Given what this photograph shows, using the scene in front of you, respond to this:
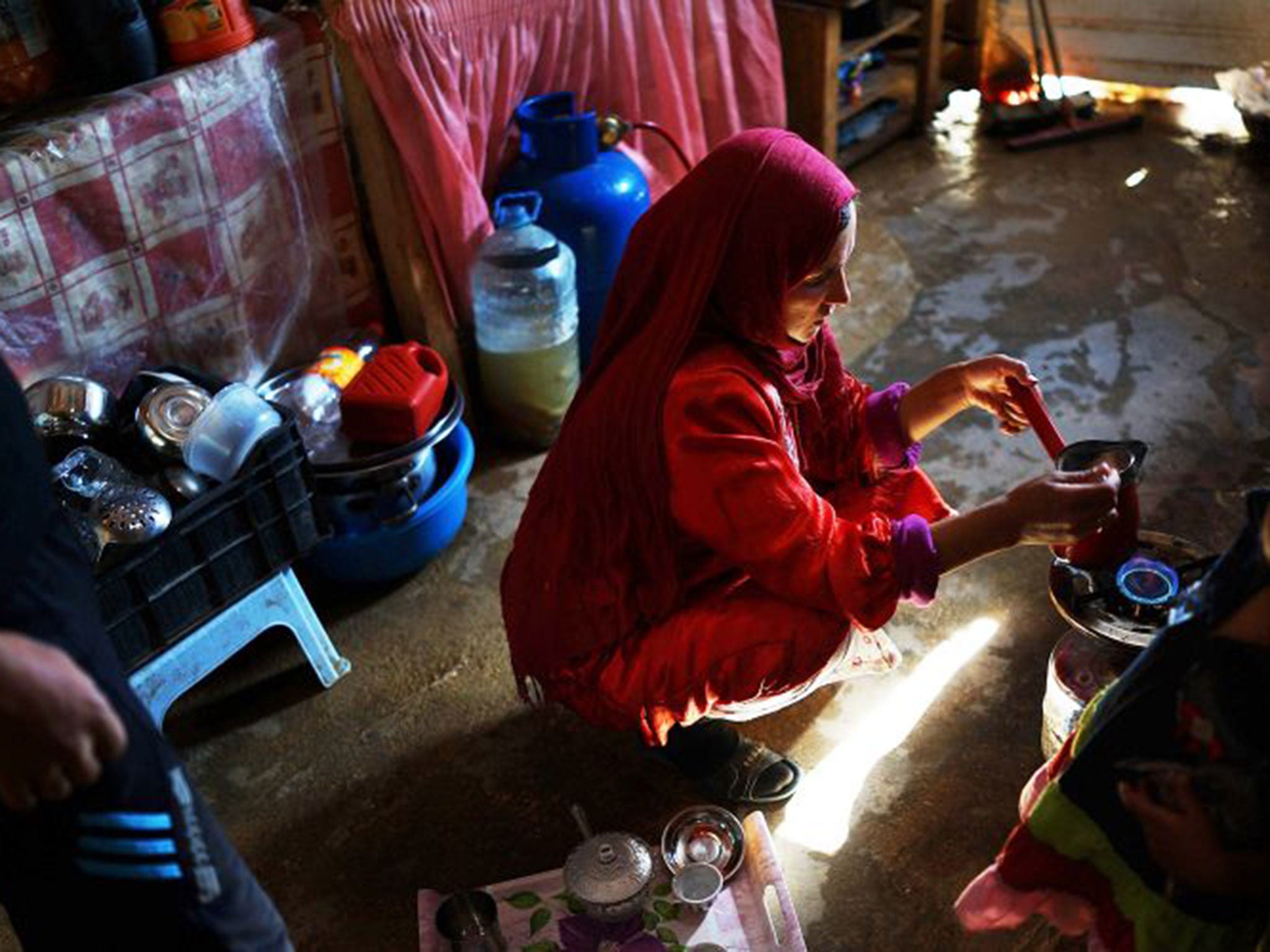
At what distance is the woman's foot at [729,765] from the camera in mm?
2096

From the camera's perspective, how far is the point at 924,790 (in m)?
2.11

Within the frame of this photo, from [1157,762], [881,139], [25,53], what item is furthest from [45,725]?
[881,139]

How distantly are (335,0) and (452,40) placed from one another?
30cm

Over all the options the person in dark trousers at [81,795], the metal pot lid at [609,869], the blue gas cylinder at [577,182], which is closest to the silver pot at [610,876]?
the metal pot lid at [609,869]

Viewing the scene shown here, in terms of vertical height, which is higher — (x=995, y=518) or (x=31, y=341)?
(x=31, y=341)

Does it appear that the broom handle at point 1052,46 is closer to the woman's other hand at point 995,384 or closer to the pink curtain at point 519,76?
the pink curtain at point 519,76

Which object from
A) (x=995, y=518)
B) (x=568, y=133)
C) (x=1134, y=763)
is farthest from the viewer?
(x=568, y=133)

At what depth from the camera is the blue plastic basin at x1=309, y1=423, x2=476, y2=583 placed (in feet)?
8.29

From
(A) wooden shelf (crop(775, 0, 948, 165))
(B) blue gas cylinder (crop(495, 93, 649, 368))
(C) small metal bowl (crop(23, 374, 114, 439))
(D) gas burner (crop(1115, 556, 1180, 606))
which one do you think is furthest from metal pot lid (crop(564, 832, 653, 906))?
(A) wooden shelf (crop(775, 0, 948, 165))

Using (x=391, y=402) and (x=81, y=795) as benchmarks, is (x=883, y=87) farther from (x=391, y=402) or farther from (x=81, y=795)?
(x=81, y=795)

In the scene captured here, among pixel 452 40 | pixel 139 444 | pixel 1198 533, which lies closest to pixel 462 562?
pixel 139 444

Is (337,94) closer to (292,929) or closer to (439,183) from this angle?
(439,183)

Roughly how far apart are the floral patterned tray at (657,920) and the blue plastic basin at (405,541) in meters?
0.80

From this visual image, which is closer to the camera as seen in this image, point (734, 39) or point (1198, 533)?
point (1198, 533)
